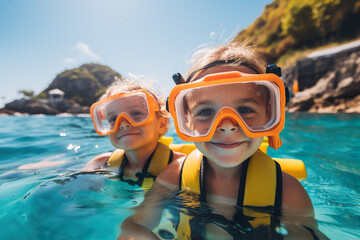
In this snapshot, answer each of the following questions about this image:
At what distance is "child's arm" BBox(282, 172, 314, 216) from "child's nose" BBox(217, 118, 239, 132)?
57 centimetres

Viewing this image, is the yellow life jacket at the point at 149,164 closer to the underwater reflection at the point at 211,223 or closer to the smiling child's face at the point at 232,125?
the underwater reflection at the point at 211,223

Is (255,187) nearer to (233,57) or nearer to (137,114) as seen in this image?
(233,57)

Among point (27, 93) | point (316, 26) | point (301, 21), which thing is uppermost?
point (301, 21)

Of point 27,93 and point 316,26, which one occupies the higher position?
point 316,26

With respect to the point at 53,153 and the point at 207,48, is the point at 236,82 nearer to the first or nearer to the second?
the point at 207,48

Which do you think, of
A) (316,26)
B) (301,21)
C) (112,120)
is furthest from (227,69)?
(301,21)

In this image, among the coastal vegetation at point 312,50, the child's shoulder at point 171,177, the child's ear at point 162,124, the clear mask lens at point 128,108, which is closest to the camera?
the child's shoulder at point 171,177

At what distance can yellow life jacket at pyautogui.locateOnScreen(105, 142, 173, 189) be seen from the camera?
2254mm

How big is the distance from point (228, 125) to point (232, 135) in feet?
0.26

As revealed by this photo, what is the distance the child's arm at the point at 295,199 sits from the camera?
1.31 m

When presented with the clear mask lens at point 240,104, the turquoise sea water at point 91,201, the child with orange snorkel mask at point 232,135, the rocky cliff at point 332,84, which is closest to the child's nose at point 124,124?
the turquoise sea water at point 91,201

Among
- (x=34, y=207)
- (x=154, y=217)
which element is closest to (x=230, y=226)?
(x=154, y=217)

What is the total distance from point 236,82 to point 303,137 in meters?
5.09

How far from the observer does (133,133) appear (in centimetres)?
233
